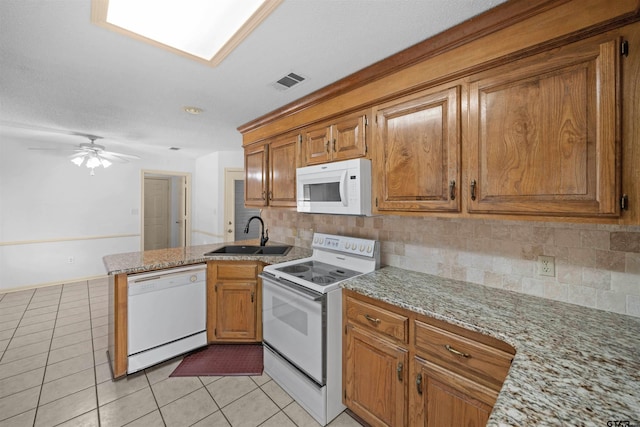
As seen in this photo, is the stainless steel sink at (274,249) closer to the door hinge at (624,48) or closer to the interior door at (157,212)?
the door hinge at (624,48)

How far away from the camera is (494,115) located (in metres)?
1.35

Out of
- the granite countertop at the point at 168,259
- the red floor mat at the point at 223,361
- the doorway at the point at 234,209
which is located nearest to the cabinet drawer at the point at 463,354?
the granite countertop at the point at 168,259

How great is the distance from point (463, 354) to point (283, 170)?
206cm

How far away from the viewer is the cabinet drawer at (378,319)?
4.73ft

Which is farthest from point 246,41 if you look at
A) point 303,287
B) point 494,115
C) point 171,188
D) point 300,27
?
point 171,188

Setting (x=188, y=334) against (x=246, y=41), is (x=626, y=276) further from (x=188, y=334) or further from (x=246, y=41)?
(x=188, y=334)

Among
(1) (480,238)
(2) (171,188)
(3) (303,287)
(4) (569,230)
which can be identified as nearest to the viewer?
(4) (569,230)

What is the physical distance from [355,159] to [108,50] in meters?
1.69

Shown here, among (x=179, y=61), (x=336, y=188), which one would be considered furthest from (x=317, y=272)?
(x=179, y=61)

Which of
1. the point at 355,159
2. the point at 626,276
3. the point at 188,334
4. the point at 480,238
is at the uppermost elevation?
the point at 355,159

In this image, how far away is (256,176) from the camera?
3.04 m

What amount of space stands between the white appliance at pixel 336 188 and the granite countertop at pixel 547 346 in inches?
21.1

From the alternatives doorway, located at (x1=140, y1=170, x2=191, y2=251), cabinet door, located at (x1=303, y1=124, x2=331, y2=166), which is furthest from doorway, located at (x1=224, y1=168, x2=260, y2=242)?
cabinet door, located at (x1=303, y1=124, x2=331, y2=166)

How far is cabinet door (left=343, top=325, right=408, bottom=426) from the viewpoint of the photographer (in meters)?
1.46
